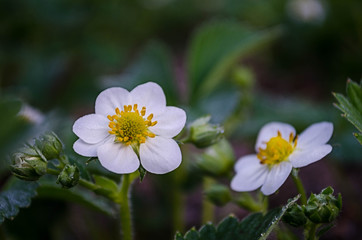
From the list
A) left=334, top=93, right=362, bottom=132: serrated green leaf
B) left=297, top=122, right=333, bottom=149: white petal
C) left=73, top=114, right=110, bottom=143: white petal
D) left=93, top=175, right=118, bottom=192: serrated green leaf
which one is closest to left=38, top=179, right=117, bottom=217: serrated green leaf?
left=93, top=175, right=118, bottom=192: serrated green leaf

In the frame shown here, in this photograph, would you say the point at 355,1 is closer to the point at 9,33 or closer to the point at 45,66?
the point at 45,66

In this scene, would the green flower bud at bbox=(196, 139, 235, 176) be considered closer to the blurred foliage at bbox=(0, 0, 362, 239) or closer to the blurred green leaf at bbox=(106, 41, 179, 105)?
the blurred foliage at bbox=(0, 0, 362, 239)

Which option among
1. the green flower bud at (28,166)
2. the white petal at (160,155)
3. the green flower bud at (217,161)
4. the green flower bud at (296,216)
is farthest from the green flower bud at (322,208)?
the green flower bud at (28,166)

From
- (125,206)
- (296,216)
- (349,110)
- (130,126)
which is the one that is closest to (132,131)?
(130,126)

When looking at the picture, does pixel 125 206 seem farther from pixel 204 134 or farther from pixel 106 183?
pixel 204 134

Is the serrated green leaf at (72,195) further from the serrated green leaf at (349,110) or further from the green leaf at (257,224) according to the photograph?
the serrated green leaf at (349,110)

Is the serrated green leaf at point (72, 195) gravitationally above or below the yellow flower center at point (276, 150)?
above
